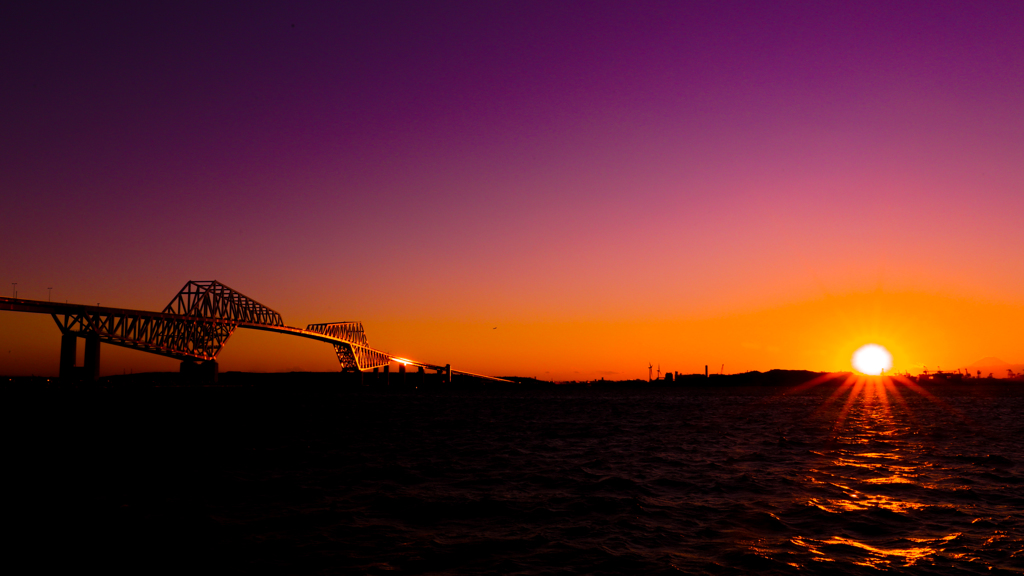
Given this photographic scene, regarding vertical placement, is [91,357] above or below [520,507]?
above

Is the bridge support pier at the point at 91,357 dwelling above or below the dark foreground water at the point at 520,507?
above

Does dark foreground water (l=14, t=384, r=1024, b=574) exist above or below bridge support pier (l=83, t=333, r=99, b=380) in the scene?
below

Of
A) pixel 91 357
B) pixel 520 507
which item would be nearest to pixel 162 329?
pixel 91 357

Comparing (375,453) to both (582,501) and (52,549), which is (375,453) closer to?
(582,501)

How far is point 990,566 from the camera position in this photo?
14805 mm

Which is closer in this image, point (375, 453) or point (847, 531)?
point (847, 531)

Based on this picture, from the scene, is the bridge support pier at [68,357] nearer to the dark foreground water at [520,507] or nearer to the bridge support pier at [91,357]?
the bridge support pier at [91,357]

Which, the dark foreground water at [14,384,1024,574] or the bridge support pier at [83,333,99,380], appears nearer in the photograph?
the dark foreground water at [14,384,1024,574]

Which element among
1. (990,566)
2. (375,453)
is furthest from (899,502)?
(375,453)

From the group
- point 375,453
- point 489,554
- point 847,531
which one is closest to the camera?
point 489,554

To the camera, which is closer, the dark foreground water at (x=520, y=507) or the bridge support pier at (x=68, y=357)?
the dark foreground water at (x=520, y=507)

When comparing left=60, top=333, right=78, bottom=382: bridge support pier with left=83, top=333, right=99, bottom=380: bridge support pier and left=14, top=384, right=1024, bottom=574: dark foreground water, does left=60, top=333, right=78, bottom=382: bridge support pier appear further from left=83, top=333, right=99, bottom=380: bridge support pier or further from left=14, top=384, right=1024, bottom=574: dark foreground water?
left=14, top=384, right=1024, bottom=574: dark foreground water

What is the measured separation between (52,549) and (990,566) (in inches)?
896

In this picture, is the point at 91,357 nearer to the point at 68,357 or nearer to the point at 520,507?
the point at 68,357
